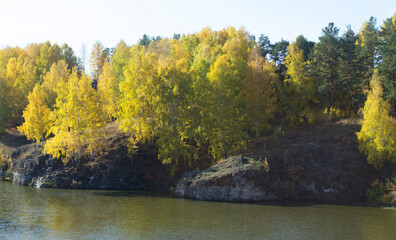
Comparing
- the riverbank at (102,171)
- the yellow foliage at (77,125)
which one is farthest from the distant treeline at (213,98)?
the riverbank at (102,171)

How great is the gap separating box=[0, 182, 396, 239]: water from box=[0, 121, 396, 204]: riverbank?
2.96 metres

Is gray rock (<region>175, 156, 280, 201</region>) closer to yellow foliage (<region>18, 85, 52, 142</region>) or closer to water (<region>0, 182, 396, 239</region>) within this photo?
water (<region>0, 182, 396, 239</region>)

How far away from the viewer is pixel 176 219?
2841cm

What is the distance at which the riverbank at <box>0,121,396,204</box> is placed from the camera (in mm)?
37719

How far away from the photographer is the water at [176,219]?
24141 mm

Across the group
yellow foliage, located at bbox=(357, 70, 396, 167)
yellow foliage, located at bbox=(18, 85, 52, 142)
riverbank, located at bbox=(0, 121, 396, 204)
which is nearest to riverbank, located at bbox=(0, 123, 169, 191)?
riverbank, located at bbox=(0, 121, 396, 204)

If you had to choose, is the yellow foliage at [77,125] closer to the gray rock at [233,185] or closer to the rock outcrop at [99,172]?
the rock outcrop at [99,172]

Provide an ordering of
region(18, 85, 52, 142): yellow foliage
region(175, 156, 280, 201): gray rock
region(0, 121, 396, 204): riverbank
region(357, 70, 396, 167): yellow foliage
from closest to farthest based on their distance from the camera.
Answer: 1. region(175, 156, 280, 201): gray rock
2. region(0, 121, 396, 204): riverbank
3. region(357, 70, 396, 167): yellow foliage
4. region(18, 85, 52, 142): yellow foliage

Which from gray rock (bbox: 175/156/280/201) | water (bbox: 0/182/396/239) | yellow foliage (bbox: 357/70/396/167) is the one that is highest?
yellow foliage (bbox: 357/70/396/167)

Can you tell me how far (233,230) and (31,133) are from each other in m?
43.7

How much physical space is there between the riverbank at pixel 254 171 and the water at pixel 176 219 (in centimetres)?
296

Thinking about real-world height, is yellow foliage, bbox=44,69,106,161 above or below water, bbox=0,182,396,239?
above

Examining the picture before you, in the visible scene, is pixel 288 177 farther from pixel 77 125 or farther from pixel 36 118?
pixel 36 118

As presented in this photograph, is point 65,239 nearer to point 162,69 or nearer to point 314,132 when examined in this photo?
point 162,69
